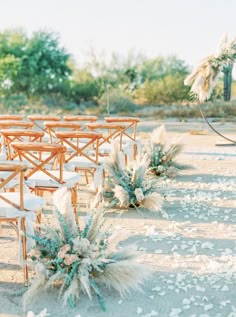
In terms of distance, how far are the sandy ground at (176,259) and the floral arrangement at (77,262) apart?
8cm

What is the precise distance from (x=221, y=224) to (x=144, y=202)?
89 centimetres

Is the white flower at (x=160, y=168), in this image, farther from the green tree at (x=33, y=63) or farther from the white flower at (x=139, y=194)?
the green tree at (x=33, y=63)

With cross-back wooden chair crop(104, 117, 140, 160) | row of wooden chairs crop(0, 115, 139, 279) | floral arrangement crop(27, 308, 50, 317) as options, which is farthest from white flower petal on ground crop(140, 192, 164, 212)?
floral arrangement crop(27, 308, 50, 317)

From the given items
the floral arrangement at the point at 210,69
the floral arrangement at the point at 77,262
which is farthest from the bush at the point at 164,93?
the floral arrangement at the point at 77,262

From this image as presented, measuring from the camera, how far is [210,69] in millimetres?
6188

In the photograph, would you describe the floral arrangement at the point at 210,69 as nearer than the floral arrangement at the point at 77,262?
No

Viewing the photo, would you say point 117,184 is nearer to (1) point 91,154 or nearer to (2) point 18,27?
(1) point 91,154

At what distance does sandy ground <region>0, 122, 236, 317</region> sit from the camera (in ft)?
11.1

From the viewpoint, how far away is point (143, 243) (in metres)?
4.73

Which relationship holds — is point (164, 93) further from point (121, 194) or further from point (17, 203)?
point (17, 203)

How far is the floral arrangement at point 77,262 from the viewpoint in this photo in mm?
3480

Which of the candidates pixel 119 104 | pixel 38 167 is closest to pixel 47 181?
pixel 38 167

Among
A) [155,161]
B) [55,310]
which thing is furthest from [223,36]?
[55,310]

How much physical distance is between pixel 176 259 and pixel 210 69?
2.62m
